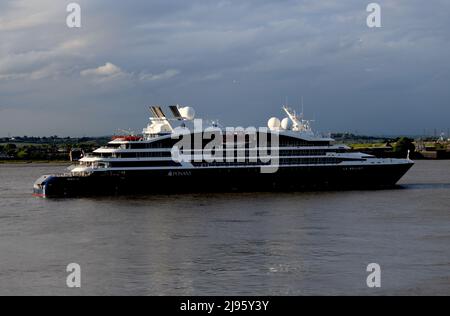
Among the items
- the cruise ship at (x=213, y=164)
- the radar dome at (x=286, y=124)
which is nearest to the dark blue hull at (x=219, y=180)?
the cruise ship at (x=213, y=164)

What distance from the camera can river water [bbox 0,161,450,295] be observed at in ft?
75.8

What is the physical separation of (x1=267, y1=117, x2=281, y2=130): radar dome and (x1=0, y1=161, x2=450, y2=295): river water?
1209 cm

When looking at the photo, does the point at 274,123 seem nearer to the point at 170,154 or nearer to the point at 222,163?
the point at 222,163

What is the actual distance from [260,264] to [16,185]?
144 feet

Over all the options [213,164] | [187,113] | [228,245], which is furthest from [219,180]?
[228,245]

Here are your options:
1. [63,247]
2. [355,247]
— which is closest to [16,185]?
[63,247]

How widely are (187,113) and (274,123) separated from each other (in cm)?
689

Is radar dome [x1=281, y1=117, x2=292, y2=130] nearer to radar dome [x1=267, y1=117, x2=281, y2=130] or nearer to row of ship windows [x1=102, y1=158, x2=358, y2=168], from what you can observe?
radar dome [x1=267, y1=117, x2=281, y2=130]

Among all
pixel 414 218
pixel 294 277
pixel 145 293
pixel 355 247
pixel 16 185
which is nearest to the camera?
pixel 145 293

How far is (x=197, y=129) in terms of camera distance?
55281 millimetres

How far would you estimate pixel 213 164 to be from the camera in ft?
178

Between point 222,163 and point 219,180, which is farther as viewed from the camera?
point 222,163
